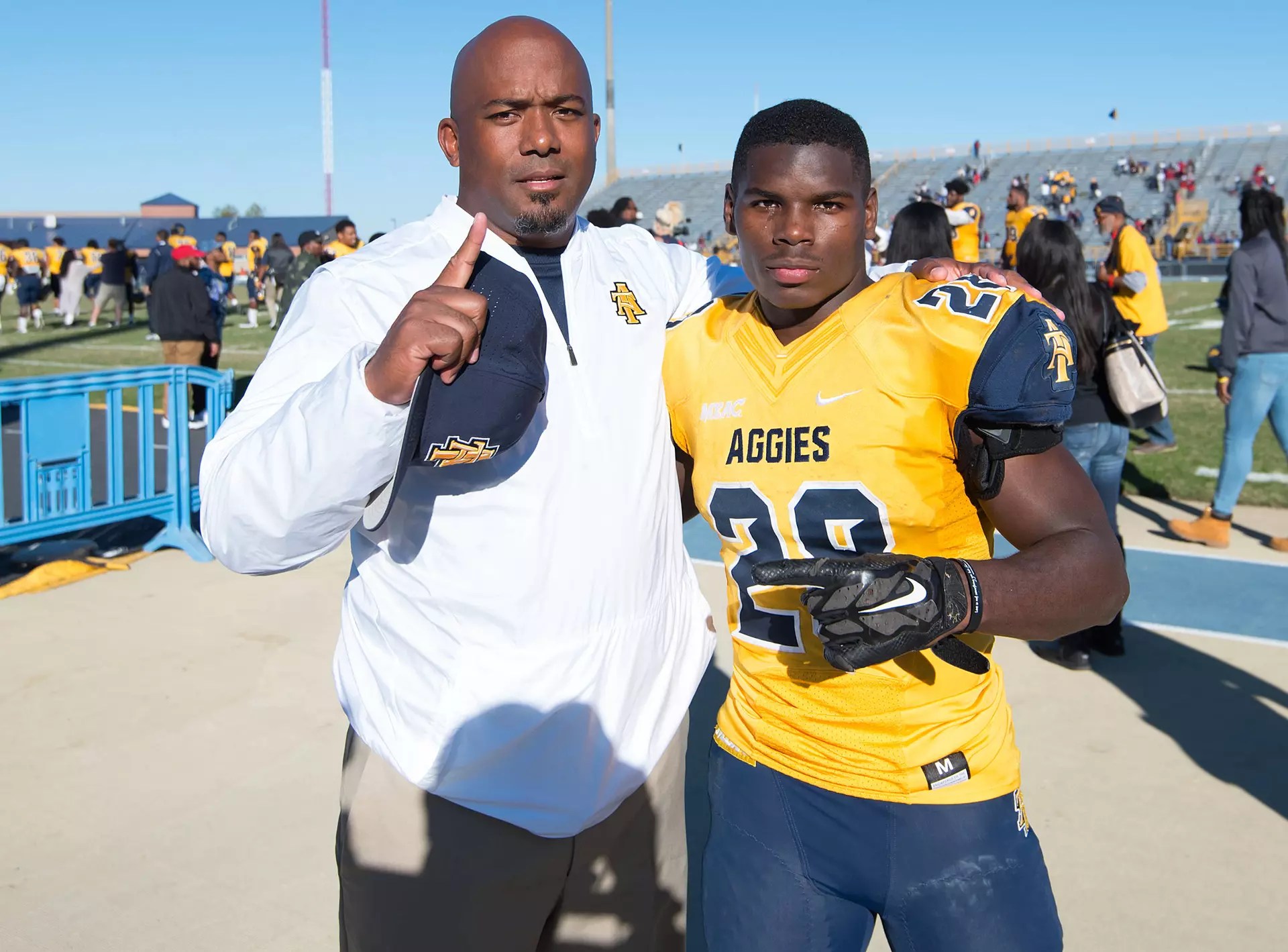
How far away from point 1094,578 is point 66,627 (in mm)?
5427

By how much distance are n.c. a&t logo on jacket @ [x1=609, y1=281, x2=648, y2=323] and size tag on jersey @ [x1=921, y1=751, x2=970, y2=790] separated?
1066 mm

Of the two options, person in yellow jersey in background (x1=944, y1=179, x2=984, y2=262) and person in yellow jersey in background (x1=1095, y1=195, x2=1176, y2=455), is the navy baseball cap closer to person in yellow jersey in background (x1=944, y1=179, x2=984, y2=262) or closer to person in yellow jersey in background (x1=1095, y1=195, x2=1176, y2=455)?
person in yellow jersey in background (x1=1095, y1=195, x2=1176, y2=455)

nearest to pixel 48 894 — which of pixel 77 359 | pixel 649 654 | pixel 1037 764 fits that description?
pixel 649 654

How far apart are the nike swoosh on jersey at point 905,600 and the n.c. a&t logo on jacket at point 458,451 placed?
664 millimetres

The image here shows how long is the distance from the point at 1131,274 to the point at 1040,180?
163 feet

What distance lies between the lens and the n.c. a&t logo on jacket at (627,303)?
2291 mm

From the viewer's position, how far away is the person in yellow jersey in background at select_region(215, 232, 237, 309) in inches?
1012

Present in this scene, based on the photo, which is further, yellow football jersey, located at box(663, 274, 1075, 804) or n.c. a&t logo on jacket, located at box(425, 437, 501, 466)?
yellow football jersey, located at box(663, 274, 1075, 804)

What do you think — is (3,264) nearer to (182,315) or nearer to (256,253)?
(256,253)

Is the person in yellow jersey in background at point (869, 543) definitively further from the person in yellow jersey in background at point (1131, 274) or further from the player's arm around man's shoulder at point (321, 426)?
the person in yellow jersey in background at point (1131, 274)

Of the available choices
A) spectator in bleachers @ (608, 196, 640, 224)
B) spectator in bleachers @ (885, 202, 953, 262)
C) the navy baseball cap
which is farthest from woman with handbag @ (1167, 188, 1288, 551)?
the navy baseball cap

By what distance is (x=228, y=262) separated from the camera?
26.8 m

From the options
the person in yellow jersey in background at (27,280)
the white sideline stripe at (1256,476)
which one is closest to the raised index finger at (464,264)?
the white sideline stripe at (1256,476)

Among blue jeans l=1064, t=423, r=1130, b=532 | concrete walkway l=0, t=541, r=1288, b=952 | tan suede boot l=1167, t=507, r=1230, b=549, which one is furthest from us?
tan suede boot l=1167, t=507, r=1230, b=549
